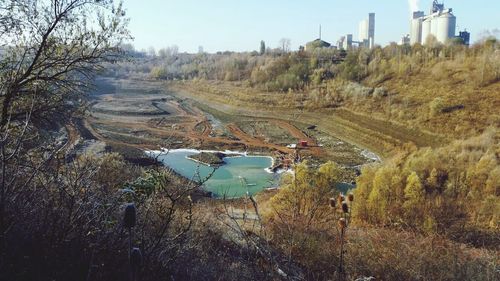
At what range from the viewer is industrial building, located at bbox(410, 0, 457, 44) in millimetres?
54344

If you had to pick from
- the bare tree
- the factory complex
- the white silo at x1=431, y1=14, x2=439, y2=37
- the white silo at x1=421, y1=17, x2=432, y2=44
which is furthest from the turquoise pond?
the white silo at x1=421, y1=17, x2=432, y2=44

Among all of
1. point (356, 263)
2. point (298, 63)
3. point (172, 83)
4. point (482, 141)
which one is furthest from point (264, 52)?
point (356, 263)

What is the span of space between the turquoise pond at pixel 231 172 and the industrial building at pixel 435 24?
106ft

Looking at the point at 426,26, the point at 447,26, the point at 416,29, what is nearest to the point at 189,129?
the point at 447,26

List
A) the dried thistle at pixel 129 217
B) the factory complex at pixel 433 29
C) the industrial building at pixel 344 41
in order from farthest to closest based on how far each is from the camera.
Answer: the industrial building at pixel 344 41 < the factory complex at pixel 433 29 < the dried thistle at pixel 129 217

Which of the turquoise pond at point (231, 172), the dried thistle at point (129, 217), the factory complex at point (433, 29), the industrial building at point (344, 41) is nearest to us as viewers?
the dried thistle at point (129, 217)

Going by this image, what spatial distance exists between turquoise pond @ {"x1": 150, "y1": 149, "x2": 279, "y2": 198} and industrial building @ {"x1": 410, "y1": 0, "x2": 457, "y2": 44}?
32228 millimetres

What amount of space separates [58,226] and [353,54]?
4843cm

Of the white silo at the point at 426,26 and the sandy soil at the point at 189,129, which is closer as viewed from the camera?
the sandy soil at the point at 189,129

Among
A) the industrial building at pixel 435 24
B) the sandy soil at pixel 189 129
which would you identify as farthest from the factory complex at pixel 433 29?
the sandy soil at pixel 189 129

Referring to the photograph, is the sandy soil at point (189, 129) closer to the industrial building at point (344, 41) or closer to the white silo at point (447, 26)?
the white silo at point (447, 26)

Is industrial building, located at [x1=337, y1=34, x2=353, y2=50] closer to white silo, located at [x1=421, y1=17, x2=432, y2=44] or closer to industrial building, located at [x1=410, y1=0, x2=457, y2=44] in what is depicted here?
industrial building, located at [x1=410, y1=0, x2=457, y2=44]

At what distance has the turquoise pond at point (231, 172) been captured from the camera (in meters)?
21.9

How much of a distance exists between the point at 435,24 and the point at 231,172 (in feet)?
144
